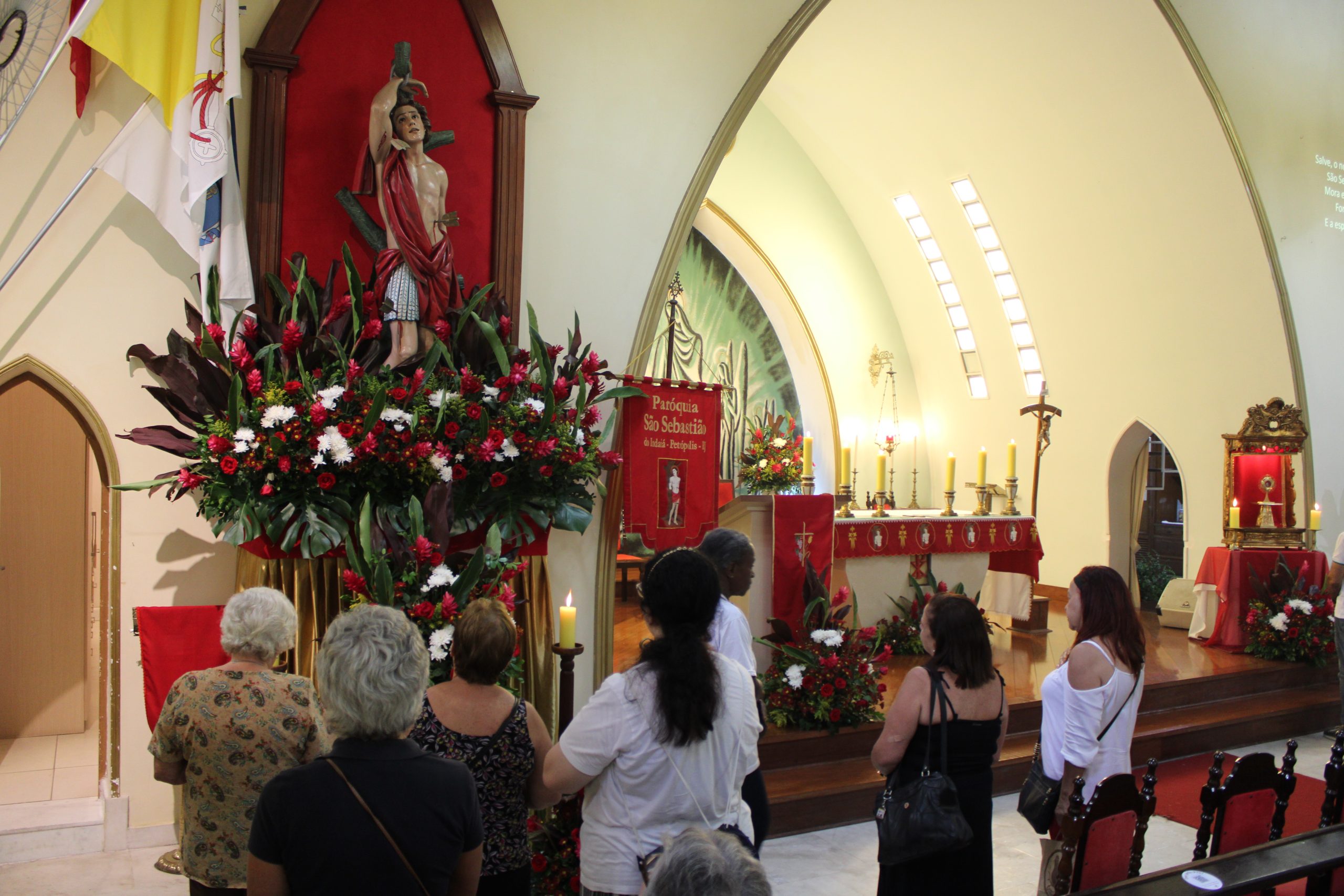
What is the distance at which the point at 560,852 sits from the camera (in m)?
3.07

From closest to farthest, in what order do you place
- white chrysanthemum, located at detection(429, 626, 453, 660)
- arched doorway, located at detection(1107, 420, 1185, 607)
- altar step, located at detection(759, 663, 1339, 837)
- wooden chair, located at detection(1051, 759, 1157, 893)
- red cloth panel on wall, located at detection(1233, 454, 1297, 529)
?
wooden chair, located at detection(1051, 759, 1157, 893) → white chrysanthemum, located at detection(429, 626, 453, 660) → altar step, located at detection(759, 663, 1339, 837) → red cloth panel on wall, located at detection(1233, 454, 1297, 529) → arched doorway, located at detection(1107, 420, 1185, 607)

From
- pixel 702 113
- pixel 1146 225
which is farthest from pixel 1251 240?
pixel 702 113

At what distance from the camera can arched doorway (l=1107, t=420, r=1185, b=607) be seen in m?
10.4

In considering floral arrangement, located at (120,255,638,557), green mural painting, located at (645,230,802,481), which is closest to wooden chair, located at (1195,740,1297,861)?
floral arrangement, located at (120,255,638,557)

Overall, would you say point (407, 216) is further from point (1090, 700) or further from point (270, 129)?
point (1090, 700)

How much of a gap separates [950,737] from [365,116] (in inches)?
143

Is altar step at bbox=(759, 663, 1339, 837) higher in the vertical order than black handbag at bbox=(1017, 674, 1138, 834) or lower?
lower

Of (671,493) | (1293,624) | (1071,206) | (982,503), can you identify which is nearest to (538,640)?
(671,493)

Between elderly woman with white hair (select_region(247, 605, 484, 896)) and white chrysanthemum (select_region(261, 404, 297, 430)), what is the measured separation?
6.31ft

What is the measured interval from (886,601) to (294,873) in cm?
618

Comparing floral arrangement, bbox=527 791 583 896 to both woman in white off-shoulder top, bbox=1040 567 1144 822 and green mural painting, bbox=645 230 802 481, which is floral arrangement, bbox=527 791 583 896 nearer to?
woman in white off-shoulder top, bbox=1040 567 1144 822

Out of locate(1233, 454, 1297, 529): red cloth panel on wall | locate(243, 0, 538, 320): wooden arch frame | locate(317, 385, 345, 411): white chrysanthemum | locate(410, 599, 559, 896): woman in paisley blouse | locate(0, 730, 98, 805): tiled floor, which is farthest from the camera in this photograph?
locate(1233, 454, 1297, 529): red cloth panel on wall

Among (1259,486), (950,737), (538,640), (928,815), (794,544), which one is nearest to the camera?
(928,815)

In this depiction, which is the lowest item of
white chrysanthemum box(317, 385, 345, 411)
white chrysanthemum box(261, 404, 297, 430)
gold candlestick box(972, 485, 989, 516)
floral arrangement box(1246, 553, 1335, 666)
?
floral arrangement box(1246, 553, 1335, 666)
